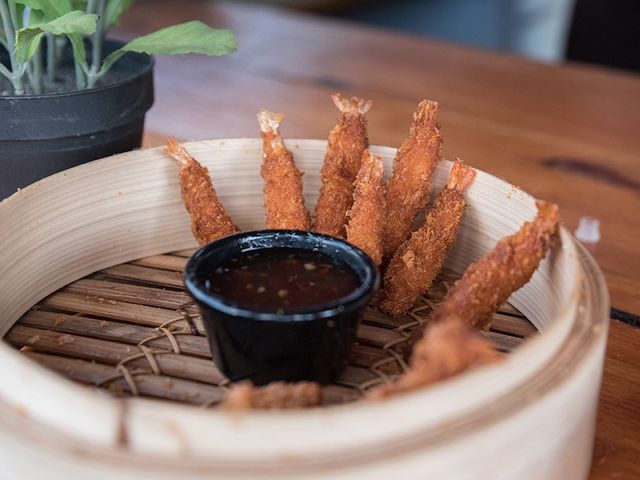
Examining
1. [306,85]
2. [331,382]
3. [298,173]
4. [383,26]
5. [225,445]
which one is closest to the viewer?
[225,445]

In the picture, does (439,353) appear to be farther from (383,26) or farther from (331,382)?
(383,26)

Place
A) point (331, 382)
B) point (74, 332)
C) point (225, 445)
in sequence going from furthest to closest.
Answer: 1. point (74, 332)
2. point (331, 382)
3. point (225, 445)

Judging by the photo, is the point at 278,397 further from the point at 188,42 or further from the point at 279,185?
the point at 188,42

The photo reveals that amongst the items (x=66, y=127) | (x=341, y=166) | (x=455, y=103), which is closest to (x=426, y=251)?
(x=341, y=166)

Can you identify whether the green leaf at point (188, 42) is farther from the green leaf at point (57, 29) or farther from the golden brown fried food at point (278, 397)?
the golden brown fried food at point (278, 397)

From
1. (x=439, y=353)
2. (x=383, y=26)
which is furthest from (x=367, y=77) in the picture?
(x=383, y=26)

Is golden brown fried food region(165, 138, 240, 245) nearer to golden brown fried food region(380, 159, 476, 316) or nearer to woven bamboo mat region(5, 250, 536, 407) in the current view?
woven bamboo mat region(5, 250, 536, 407)
